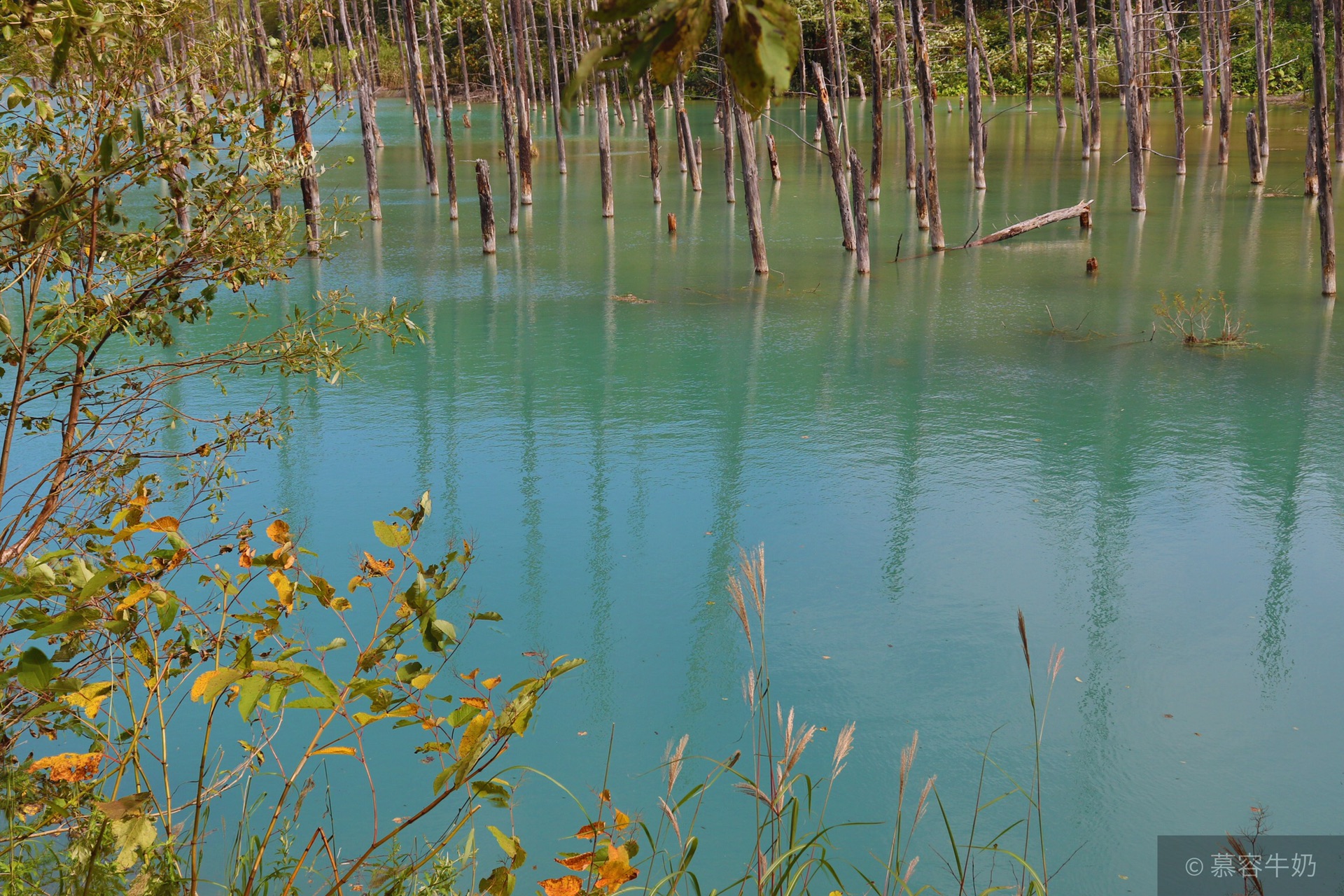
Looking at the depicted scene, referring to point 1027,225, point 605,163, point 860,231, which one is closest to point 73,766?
point 860,231

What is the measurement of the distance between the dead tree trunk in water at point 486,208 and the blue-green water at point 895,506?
1.78 ft

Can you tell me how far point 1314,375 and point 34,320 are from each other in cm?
941

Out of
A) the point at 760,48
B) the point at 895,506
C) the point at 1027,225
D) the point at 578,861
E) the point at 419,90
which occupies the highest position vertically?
the point at 419,90

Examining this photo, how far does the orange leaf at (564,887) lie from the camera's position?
1.99 m

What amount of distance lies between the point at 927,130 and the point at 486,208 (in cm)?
585

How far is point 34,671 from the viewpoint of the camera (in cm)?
172

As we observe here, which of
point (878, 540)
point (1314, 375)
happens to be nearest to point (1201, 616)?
point (878, 540)

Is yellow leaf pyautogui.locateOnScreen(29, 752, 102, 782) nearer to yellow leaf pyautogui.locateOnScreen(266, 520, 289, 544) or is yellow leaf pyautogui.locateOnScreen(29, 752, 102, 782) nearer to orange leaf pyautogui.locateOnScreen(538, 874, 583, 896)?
yellow leaf pyautogui.locateOnScreen(266, 520, 289, 544)

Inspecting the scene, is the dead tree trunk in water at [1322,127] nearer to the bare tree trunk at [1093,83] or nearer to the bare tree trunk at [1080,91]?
the bare tree trunk at [1093,83]

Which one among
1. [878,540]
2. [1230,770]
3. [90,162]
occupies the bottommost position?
[1230,770]

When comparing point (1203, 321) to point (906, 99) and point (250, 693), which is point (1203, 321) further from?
point (250, 693)

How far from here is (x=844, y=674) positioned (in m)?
5.32

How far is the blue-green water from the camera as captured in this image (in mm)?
4680

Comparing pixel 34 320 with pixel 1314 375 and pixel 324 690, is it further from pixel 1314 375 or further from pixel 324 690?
pixel 1314 375
